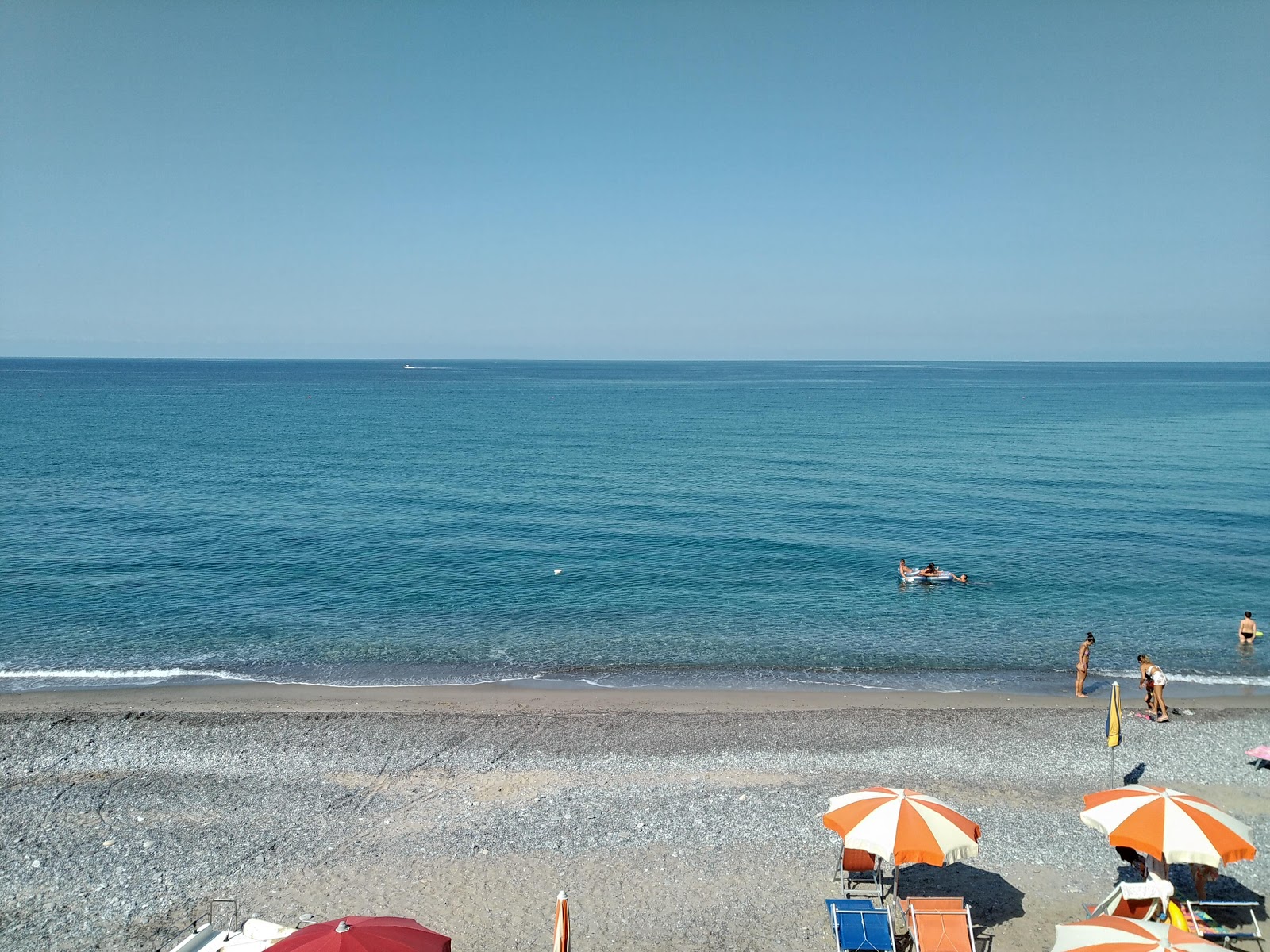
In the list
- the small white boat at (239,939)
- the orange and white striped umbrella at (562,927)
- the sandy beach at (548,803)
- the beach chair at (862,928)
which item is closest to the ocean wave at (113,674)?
the sandy beach at (548,803)

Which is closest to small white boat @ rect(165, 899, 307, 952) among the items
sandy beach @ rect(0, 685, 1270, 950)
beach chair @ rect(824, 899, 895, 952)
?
sandy beach @ rect(0, 685, 1270, 950)

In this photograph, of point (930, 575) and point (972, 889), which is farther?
point (930, 575)

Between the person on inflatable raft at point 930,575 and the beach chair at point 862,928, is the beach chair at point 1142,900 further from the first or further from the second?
the person on inflatable raft at point 930,575

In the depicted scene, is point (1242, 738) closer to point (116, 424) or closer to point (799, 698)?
point (799, 698)

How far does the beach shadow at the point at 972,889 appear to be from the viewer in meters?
12.0

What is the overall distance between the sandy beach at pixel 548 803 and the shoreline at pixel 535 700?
0.11 m

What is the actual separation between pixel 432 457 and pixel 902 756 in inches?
1992

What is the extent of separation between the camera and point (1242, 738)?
59.0ft

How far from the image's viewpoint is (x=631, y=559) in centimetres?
3391

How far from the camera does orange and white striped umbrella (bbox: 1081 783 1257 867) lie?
10.5 meters

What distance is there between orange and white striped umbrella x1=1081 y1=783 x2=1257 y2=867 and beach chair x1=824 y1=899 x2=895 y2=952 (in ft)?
9.99

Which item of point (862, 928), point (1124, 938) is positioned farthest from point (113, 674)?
point (1124, 938)

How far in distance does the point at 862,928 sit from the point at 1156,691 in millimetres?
11694

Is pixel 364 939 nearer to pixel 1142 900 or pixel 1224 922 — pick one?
pixel 1142 900
